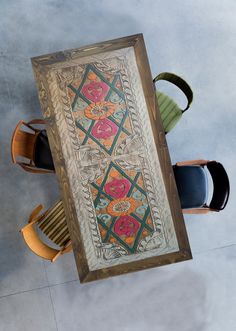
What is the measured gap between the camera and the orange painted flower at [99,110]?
3410 mm

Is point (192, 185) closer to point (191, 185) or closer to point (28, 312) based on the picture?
point (191, 185)

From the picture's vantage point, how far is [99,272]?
132 inches

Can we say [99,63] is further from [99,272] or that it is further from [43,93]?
[99,272]

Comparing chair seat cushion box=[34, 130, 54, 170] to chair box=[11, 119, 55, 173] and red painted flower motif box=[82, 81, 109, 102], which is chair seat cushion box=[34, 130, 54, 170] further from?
red painted flower motif box=[82, 81, 109, 102]

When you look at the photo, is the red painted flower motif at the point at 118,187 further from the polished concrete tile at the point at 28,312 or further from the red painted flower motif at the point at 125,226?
the polished concrete tile at the point at 28,312

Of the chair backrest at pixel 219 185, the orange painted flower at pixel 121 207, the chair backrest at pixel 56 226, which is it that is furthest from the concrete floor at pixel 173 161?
the orange painted flower at pixel 121 207

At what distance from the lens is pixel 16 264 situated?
416 centimetres

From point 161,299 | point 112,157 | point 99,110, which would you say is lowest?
point 161,299

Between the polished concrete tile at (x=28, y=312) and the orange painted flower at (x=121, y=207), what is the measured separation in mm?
1364

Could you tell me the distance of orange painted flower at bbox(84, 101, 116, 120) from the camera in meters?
3.41

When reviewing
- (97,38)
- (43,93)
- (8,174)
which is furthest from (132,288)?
(97,38)

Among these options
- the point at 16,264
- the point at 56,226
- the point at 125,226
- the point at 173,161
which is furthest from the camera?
the point at 173,161

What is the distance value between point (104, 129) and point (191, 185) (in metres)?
1.03

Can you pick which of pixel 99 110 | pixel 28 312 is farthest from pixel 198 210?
pixel 28 312
